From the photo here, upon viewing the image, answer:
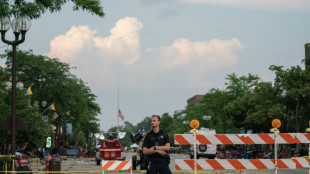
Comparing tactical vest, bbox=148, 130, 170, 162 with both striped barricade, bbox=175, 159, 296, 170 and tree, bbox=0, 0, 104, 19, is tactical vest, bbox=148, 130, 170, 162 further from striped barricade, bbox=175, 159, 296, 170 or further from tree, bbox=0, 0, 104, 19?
tree, bbox=0, 0, 104, 19

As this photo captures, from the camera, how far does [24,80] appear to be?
2537 inches

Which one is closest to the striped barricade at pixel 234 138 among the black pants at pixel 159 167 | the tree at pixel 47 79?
the black pants at pixel 159 167

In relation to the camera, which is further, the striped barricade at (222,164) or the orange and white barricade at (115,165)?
the orange and white barricade at (115,165)

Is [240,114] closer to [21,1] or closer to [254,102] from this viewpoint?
[254,102]

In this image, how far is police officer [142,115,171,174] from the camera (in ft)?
35.7

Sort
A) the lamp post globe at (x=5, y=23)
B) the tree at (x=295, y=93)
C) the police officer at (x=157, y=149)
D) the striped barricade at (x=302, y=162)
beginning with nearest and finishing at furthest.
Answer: the police officer at (x=157, y=149) → the striped barricade at (x=302, y=162) → the lamp post globe at (x=5, y=23) → the tree at (x=295, y=93)

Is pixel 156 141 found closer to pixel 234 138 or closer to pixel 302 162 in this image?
pixel 234 138

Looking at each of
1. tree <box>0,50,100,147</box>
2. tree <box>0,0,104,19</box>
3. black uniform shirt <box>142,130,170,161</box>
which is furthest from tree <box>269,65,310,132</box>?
black uniform shirt <box>142,130,170,161</box>

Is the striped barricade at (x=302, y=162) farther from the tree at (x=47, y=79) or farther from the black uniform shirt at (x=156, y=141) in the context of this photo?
the tree at (x=47, y=79)

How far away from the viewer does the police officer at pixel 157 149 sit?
10.9m

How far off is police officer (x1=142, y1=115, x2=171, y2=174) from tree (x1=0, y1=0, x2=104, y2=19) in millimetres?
7230

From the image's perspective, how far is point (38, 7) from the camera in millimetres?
17734

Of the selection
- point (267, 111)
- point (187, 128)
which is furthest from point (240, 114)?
point (187, 128)

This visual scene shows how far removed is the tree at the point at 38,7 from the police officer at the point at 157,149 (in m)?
7.23
